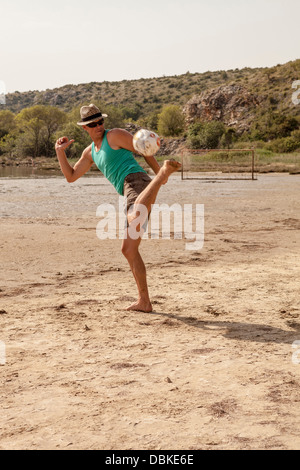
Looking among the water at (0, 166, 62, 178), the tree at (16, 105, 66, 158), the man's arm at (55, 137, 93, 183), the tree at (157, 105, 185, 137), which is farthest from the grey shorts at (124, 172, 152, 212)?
the tree at (157, 105, 185, 137)

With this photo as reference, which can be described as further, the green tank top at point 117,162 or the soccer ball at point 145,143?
the green tank top at point 117,162

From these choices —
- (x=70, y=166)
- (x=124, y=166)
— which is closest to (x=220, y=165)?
(x=70, y=166)

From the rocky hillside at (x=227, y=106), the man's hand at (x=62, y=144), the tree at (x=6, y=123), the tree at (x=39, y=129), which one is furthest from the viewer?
the tree at (x=6, y=123)

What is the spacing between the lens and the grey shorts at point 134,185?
520 centimetres

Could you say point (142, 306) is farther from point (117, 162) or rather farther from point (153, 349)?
point (117, 162)

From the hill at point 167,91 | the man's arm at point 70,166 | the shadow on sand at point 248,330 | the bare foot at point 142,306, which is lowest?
the shadow on sand at point 248,330

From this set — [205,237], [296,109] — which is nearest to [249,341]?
[205,237]

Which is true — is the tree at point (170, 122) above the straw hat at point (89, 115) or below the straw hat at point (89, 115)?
above

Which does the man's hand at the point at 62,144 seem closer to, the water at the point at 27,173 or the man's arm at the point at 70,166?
the man's arm at the point at 70,166

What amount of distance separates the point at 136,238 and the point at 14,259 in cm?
366

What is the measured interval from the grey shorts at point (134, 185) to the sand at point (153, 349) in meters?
1.07

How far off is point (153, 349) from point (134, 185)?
1522 millimetres

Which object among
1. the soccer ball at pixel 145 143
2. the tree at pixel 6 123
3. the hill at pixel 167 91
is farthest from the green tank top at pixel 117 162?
the tree at pixel 6 123

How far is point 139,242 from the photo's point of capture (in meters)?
5.32
